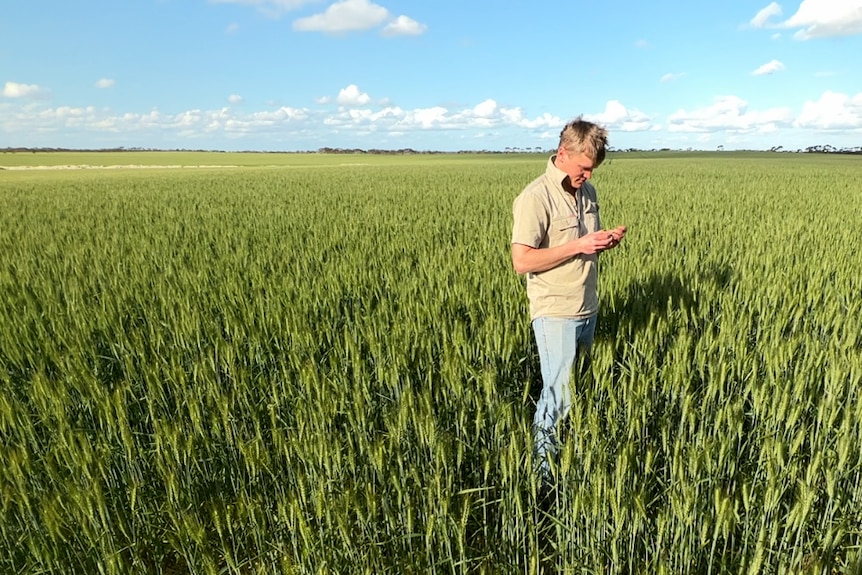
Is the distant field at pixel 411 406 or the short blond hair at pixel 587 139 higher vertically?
the short blond hair at pixel 587 139

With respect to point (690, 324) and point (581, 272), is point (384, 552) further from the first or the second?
point (690, 324)

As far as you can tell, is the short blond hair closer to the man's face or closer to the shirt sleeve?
the man's face

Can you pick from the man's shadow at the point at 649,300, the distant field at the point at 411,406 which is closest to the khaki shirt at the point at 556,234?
the distant field at the point at 411,406

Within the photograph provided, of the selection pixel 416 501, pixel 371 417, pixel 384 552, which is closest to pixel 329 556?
pixel 384 552

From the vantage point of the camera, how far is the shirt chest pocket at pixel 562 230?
229 centimetres

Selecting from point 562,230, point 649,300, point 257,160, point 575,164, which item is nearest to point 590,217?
point 562,230

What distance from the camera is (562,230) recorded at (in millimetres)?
2301

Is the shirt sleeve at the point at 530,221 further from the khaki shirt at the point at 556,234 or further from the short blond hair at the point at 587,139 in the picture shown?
the short blond hair at the point at 587,139

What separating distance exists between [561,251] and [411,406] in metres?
0.90

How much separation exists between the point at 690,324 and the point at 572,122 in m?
2.13

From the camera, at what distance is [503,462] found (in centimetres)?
152

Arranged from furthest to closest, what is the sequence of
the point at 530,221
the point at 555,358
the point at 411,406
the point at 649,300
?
the point at 649,300, the point at 555,358, the point at 530,221, the point at 411,406

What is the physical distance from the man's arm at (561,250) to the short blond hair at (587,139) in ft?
1.02

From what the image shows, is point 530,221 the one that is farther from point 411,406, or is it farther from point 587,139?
point 411,406
